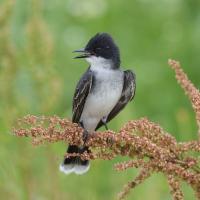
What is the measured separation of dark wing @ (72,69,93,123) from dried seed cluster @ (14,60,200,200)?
199 cm

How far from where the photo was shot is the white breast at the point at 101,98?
6691 millimetres

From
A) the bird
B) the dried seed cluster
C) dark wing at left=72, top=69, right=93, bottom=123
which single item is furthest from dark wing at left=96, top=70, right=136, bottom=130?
the dried seed cluster

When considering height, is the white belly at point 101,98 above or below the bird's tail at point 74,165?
above

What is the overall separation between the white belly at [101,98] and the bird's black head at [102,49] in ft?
0.80

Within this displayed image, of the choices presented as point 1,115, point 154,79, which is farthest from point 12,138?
point 154,79

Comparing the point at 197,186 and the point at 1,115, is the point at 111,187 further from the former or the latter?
the point at 197,186

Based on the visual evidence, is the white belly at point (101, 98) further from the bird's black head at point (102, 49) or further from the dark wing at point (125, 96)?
the bird's black head at point (102, 49)

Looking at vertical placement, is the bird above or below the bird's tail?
above

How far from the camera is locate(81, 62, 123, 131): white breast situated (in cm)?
669

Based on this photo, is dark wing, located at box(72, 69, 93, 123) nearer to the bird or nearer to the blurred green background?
the bird

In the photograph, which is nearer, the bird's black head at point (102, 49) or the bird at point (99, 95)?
the bird at point (99, 95)

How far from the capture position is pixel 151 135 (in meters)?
4.22

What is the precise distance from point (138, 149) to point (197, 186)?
0.40 m

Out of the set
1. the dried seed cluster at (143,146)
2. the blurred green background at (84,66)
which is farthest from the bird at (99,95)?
the dried seed cluster at (143,146)
